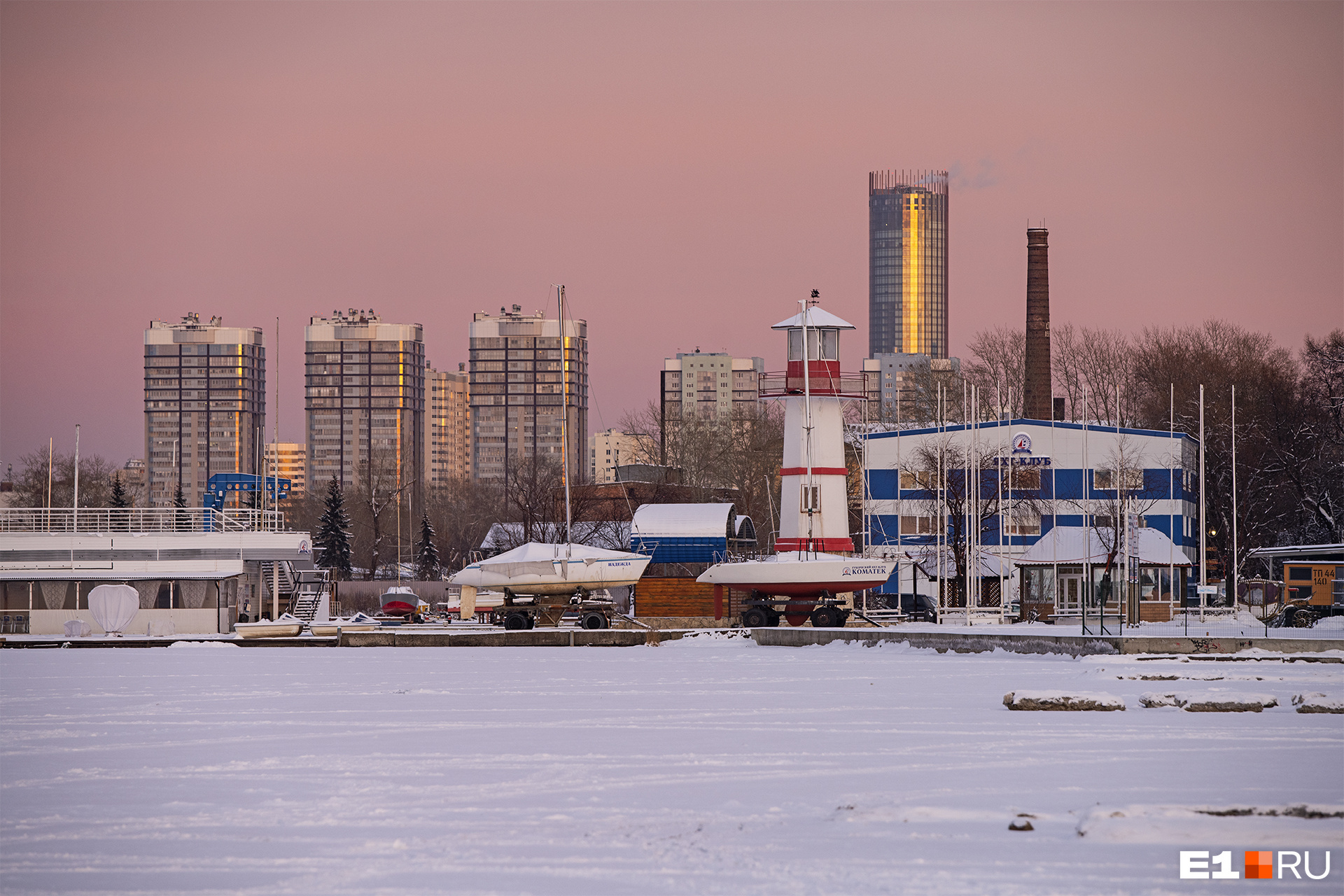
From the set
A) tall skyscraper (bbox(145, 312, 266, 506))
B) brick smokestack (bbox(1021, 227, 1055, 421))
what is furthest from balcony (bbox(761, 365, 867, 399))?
tall skyscraper (bbox(145, 312, 266, 506))

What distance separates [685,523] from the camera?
52.7 meters

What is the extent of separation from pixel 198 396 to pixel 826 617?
6316 inches

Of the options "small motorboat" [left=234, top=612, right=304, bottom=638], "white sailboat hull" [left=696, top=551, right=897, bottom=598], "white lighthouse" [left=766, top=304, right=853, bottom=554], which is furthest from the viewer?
"white lighthouse" [left=766, top=304, right=853, bottom=554]

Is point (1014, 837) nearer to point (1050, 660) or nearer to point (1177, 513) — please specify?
point (1050, 660)

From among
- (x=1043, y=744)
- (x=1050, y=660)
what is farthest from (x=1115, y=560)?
(x=1043, y=744)

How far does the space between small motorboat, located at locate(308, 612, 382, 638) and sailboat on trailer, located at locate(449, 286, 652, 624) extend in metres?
3.74

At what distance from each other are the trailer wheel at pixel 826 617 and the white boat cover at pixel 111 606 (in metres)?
21.5

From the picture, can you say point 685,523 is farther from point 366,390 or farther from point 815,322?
point 366,390

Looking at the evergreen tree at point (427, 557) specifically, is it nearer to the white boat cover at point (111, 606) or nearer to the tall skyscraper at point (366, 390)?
the white boat cover at point (111, 606)

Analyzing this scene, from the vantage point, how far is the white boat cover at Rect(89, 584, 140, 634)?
149 ft

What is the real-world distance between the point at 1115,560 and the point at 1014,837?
147 ft

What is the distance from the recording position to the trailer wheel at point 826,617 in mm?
44219

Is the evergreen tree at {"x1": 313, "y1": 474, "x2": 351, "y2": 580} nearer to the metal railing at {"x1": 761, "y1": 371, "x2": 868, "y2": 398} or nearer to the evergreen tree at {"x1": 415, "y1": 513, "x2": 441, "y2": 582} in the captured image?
the evergreen tree at {"x1": 415, "y1": 513, "x2": 441, "y2": 582}

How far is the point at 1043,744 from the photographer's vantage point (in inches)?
697
